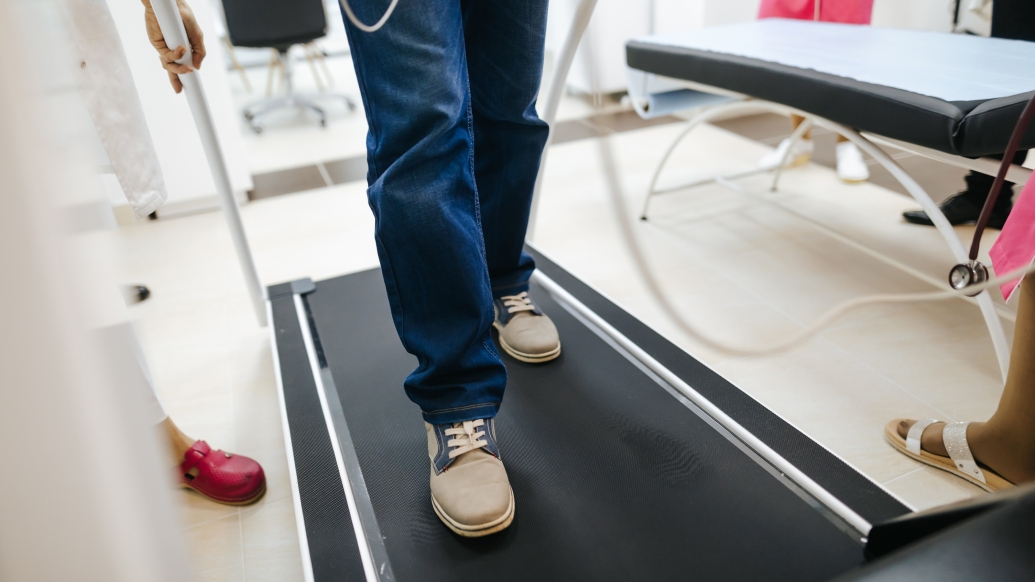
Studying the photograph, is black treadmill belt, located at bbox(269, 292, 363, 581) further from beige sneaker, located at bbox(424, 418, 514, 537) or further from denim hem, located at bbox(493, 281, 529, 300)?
denim hem, located at bbox(493, 281, 529, 300)

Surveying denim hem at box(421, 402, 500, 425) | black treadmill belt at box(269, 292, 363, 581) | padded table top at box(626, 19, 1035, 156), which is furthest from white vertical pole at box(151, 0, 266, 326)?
padded table top at box(626, 19, 1035, 156)

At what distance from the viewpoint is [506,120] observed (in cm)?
108

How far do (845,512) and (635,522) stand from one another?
0.27m

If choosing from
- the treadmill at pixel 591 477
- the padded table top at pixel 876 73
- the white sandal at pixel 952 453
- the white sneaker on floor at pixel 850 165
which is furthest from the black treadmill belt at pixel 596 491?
the white sneaker on floor at pixel 850 165

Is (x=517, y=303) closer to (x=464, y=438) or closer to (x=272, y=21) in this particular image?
(x=464, y=438)

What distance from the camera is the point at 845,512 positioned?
0.87m

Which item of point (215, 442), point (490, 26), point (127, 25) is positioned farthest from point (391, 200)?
point (127, 25)

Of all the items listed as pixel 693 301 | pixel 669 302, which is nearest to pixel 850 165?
pixel 693 301

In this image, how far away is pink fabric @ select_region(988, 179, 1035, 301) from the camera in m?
0.92

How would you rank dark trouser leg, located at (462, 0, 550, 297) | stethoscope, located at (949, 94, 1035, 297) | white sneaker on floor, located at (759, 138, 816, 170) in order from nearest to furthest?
stethoscope, located at (949, 94, 1035, 297)
dark trouser leg, located at (462, 0, 550, 297)
white sneaker on floor, located at (759, 138, 816, 170)

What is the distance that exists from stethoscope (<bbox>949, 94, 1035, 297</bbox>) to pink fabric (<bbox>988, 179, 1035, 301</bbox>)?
35 millimetres

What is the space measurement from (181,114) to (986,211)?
2407 mm

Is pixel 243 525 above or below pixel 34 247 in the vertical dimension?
below

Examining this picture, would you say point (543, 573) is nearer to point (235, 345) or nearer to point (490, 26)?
point (490, 26)
